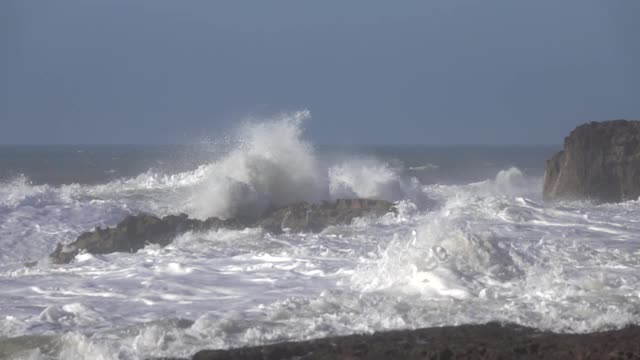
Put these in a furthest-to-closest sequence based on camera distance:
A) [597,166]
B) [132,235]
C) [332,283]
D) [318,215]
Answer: [597,166]
[318,215]
[132,235]
[332,283]

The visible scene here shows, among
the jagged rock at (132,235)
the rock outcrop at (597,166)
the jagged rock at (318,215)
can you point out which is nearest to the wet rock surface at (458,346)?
the jagged rock at (132,235)

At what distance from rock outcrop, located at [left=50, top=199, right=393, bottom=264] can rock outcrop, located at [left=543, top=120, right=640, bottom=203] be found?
727 centimetres

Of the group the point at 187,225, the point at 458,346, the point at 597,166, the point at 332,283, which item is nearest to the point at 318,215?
the point at 187,225

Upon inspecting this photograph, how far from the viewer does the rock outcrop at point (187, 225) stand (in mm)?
16719

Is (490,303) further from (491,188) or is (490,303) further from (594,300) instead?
(491,188)

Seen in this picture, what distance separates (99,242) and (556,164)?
14.3 meters

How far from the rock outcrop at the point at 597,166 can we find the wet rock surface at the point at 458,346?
665 inches

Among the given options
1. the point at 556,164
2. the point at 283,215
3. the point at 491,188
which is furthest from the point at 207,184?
the point at 491,188

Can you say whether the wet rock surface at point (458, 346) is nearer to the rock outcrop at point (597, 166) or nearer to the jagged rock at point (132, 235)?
the jagged rock at point (132, 235)

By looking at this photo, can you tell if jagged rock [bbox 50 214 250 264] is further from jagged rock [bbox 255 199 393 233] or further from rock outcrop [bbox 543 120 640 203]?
rock outcrop [bbox 543 120 640 203]

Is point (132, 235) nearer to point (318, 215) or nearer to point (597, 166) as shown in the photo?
point (318, 215)

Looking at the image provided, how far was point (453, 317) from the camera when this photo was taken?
945 centimetres

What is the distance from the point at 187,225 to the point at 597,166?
12.4 meters

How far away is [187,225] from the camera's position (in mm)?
17922
